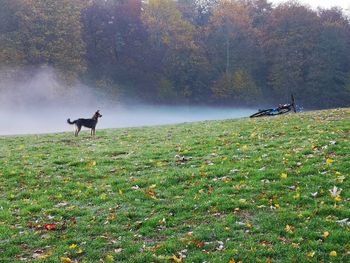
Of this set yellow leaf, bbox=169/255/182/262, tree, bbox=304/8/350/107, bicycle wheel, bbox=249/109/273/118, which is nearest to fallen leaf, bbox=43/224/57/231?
yellow leaf, bbox=169/255/182/262

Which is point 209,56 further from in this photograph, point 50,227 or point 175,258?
point 175,258

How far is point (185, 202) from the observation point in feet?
40.1

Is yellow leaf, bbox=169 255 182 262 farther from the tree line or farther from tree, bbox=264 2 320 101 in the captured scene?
tree, bbox=264 2 320 101

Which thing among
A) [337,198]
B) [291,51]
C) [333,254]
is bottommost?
[333,254]

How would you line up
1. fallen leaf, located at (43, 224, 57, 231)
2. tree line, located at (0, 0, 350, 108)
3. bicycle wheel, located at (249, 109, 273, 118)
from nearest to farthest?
1. fallen leaf, located at (43, 224, 57, 231)
2. bicycle wheel, located at (249, 109, 273, 118)
3. tree line, located at (0, 0, 350, 108)

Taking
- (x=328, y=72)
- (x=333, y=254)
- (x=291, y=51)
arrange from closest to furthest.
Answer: (x=333, y=254) < (x=328, y=72) < (x=291, y=51)

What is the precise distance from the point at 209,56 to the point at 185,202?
232 feet

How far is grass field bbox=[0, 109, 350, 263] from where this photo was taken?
959 cm

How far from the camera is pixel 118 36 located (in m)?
80.4

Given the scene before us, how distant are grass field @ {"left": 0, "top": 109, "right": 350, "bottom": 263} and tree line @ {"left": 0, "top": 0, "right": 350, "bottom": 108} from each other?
57734mm

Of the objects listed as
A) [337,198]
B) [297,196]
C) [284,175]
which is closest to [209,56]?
[284,175]

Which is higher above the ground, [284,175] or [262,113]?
[262,113]

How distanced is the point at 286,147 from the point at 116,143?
8736 millimetres

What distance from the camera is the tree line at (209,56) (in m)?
78.1
